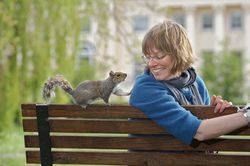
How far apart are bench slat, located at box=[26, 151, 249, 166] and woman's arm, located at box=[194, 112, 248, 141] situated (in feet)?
0.56

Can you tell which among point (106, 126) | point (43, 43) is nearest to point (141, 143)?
point (106, 126)

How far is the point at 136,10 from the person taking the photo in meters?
15.3

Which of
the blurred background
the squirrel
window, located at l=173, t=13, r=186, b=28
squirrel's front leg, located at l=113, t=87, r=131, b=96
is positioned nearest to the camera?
the squirrel

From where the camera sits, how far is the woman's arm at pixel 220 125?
3244 millimetres

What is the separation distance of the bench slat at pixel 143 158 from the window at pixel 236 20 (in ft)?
158

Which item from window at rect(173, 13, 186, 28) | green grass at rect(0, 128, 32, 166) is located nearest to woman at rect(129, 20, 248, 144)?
green grass at rect(0, 128, 32, 166)

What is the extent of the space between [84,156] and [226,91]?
2834 centimetres

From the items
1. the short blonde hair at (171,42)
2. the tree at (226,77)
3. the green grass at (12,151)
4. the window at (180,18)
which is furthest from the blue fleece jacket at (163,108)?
the window at (180,18)

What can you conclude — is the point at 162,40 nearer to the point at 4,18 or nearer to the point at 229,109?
the point at 229,109

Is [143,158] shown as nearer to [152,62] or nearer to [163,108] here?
[163,108]

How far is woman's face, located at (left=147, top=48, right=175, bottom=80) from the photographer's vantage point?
3.44 m

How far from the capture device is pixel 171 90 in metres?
3.47

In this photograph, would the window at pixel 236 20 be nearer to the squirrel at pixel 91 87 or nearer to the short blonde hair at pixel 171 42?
the squirrel at pixel 91 87

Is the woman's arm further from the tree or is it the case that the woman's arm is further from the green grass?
the tree
